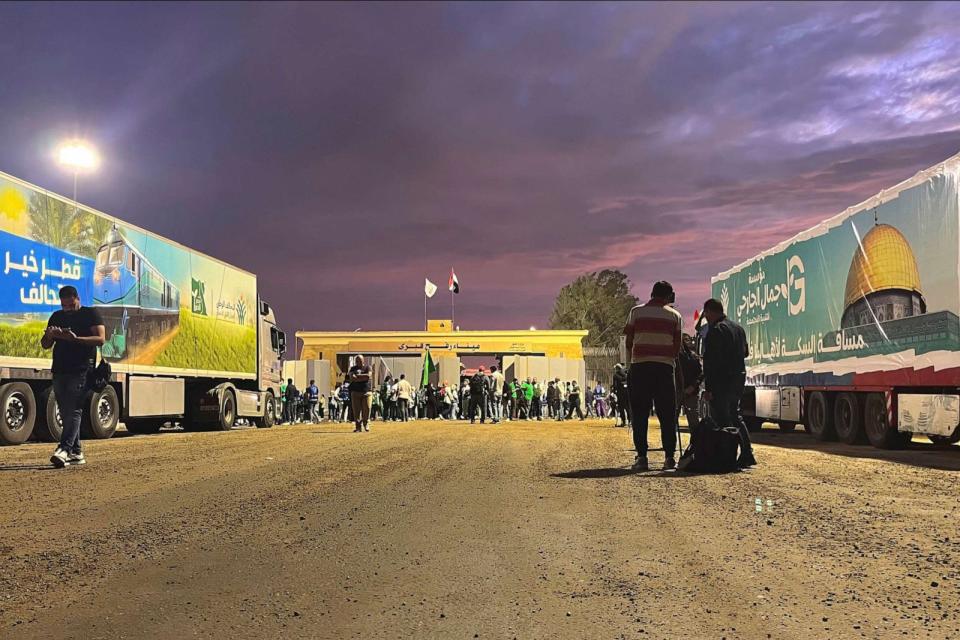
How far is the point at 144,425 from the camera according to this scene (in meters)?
22.0

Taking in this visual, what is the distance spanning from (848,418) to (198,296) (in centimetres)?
1576

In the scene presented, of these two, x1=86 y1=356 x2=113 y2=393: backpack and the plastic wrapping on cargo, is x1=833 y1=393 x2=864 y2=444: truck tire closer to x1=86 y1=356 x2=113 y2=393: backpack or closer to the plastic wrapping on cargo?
the plastic wrapping on cargo

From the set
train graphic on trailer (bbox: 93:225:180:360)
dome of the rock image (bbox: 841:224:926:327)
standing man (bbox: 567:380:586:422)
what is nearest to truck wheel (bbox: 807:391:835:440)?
dome of the rock image (bbox: 841:224:926:327)

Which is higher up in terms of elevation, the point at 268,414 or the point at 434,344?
the point at 434,344

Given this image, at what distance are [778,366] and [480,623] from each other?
1667 centimetres

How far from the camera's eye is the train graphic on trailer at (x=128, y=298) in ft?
58.0

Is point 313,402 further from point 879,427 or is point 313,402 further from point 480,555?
point 480,555

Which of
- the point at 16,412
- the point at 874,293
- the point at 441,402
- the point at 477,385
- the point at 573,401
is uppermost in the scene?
the point at 874,293

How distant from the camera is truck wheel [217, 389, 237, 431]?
22844mm

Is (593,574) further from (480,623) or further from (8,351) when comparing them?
(8,351)

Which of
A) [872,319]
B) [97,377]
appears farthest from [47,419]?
[872,319]

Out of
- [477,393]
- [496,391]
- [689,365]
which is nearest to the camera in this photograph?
[689,365]

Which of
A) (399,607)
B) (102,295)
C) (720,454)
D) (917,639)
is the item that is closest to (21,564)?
(399,607)

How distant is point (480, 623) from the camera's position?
11.9ft
